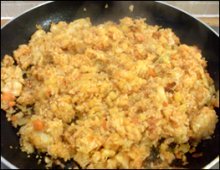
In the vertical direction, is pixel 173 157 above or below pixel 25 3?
below

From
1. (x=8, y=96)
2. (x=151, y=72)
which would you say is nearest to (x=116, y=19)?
(x=151, y=72)

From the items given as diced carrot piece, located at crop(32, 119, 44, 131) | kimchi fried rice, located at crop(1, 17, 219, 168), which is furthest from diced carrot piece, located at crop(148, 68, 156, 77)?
diced carrot piece, located at crop(32, 119, 44, 131)

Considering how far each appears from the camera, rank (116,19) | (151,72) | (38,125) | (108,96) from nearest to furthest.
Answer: (38,125), (108,96), (151,72), (116,19)

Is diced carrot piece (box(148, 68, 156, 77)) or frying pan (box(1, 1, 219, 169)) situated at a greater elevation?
frying pan (box(1, 1, 219, 169))

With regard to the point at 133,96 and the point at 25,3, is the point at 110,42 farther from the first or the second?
the point at 25,3

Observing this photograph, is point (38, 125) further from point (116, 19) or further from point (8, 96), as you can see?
point (116, 19)

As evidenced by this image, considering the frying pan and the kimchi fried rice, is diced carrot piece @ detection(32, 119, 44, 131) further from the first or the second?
the frying pan

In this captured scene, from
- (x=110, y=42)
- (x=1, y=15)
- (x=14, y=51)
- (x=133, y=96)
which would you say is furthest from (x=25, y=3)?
(x=133, y=96)

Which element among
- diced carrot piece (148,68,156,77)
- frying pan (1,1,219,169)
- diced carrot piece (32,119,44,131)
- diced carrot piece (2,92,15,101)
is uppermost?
frying pan (1,1,219,169)
